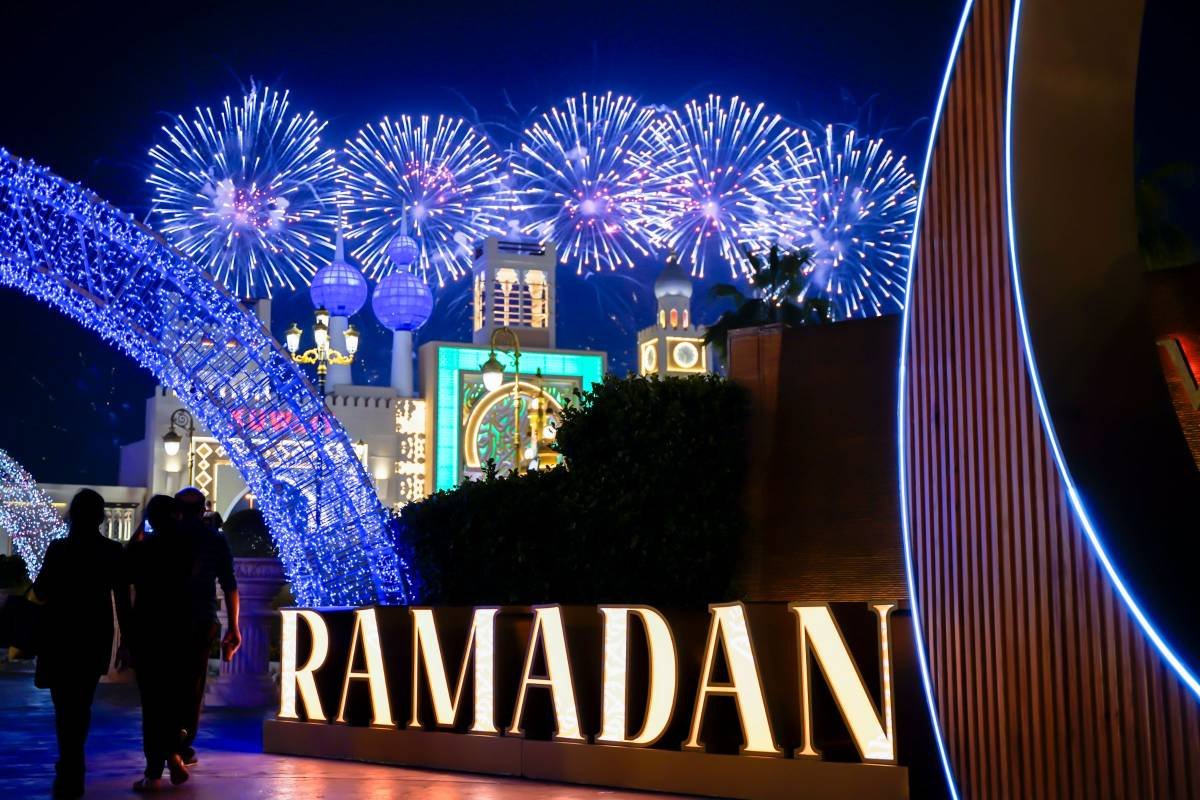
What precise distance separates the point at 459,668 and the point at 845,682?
283 centimetres

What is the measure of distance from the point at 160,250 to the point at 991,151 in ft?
24.2

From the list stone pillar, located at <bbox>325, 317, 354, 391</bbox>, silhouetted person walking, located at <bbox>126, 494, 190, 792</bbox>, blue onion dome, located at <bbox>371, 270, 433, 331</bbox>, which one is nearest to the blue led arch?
silhouetted person walking, located at <bbox>126, 494, 190, 792</bbox>

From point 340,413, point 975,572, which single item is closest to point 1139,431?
→ point 975,572

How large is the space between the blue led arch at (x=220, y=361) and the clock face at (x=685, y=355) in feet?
145

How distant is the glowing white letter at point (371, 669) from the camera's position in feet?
27.7

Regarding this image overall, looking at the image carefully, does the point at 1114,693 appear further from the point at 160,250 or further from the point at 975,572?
the point at 160,250

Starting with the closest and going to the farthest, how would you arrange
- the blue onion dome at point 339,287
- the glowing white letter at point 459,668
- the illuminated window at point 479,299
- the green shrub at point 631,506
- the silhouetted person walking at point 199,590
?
the silhouetted person walking at point 199,590 → the glowing white letter at point 459,668 → the green shrub at point 631,506 → the blue onion dome at point 339,287 → the illuminated window at point 479,299

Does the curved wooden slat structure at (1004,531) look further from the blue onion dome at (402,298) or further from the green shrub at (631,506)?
the blue onion dome at (402,298)

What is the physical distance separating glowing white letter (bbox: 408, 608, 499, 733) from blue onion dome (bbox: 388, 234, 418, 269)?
37.2m

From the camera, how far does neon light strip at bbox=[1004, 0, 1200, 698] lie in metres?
4.59

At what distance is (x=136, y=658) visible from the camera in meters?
6.91

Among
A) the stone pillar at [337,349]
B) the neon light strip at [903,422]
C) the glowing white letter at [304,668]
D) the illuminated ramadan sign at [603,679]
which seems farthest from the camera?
the stone pillar at [337,349]

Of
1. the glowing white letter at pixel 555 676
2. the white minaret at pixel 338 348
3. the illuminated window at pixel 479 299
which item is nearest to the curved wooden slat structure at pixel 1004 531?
the glowing white letter at pixel 555 676

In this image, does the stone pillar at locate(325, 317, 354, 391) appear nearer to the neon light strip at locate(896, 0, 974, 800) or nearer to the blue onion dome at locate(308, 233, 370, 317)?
the blue onion dome at locate(308, 233, 370, 317)
